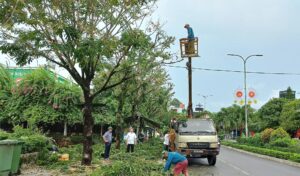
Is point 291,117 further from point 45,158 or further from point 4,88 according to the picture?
point 45,158

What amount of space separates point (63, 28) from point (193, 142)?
869 cm

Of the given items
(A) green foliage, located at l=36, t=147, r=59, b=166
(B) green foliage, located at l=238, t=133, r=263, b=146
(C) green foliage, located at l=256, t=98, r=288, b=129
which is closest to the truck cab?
(A) green foliage, located at l=36, t=147, r=59, b=166

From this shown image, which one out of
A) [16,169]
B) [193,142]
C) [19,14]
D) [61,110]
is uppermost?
[19,14]

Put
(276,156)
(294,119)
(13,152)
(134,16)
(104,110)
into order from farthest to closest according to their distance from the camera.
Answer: (294,119)
(104,110)
(276,156)
(134,16)
(13,152)

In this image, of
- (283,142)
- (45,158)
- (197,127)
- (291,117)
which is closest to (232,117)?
(291,117)

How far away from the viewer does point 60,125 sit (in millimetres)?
31922

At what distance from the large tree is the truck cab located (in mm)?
4728

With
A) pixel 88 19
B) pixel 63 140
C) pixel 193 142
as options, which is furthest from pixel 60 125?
pixel 88 19

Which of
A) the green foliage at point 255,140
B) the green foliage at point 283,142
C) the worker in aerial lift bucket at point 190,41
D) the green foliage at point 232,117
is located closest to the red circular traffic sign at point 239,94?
the green foliage at point 255,140

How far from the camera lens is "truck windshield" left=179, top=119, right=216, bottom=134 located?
20.3 m

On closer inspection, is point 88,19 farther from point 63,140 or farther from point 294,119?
point 294,119

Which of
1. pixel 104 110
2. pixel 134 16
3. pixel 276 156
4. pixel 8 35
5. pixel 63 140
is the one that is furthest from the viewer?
pixel 104 110

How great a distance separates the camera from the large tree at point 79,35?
48.1ft

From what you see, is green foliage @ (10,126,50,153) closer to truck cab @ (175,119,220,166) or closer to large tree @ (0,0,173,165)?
large tree @ (0,0,173,165)
